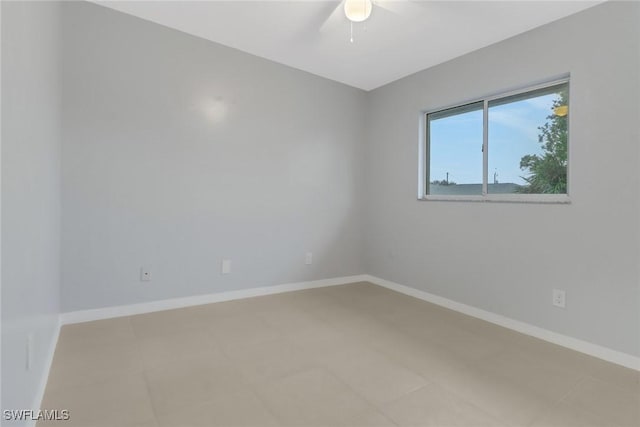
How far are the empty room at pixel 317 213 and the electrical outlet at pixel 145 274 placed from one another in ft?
0.06

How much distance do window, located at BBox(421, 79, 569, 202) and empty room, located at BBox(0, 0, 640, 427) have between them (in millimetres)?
20

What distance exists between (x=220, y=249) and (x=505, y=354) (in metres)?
2.44

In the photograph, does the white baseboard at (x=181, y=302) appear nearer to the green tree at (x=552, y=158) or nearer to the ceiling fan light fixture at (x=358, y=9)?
the green tree at (x=552, y=158)

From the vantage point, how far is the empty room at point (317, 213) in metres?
1.52

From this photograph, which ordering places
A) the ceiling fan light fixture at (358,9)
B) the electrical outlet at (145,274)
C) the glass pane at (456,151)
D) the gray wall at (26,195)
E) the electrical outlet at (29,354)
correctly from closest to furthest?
the gray wall at (26,195) < the electrical outlet at (29,354) < the ceiling fan light fixture at (358,9) < the electrical outlet at (145,274) < the glass pane at (456,151)

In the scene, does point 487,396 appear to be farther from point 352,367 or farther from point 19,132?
point 19,132

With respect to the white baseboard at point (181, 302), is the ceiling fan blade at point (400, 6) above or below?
above

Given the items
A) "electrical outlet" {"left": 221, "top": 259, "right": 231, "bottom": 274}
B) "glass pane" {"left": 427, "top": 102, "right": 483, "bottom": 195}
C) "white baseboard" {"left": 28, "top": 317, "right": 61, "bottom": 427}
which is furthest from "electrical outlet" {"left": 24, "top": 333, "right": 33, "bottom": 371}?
"glass pane" {"left": 427, "top": 102, "right": 483, "bottom": 195}

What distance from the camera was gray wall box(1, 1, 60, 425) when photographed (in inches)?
38.7

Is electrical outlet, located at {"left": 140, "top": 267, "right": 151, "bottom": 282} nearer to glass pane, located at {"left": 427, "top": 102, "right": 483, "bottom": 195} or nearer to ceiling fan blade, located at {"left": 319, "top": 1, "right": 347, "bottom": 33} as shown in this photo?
ceiling fan blade, located at {"left": 319, "top": 1, "right": 347, "bottom": 33}

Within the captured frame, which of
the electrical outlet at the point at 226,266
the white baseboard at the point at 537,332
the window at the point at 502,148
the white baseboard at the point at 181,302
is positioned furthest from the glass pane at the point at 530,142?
the electrical outlet at the point at 226,266

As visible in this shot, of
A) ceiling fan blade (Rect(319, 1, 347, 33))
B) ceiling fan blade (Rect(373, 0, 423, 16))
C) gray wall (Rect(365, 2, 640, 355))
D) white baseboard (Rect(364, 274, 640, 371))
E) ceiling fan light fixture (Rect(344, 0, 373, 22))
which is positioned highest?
ceiling fan blade (Rect(319, 1, 347, 33))

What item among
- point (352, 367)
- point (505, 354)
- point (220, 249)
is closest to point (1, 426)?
point (352, 367)

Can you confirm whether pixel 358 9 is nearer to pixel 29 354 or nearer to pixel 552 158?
pixel 552 158
